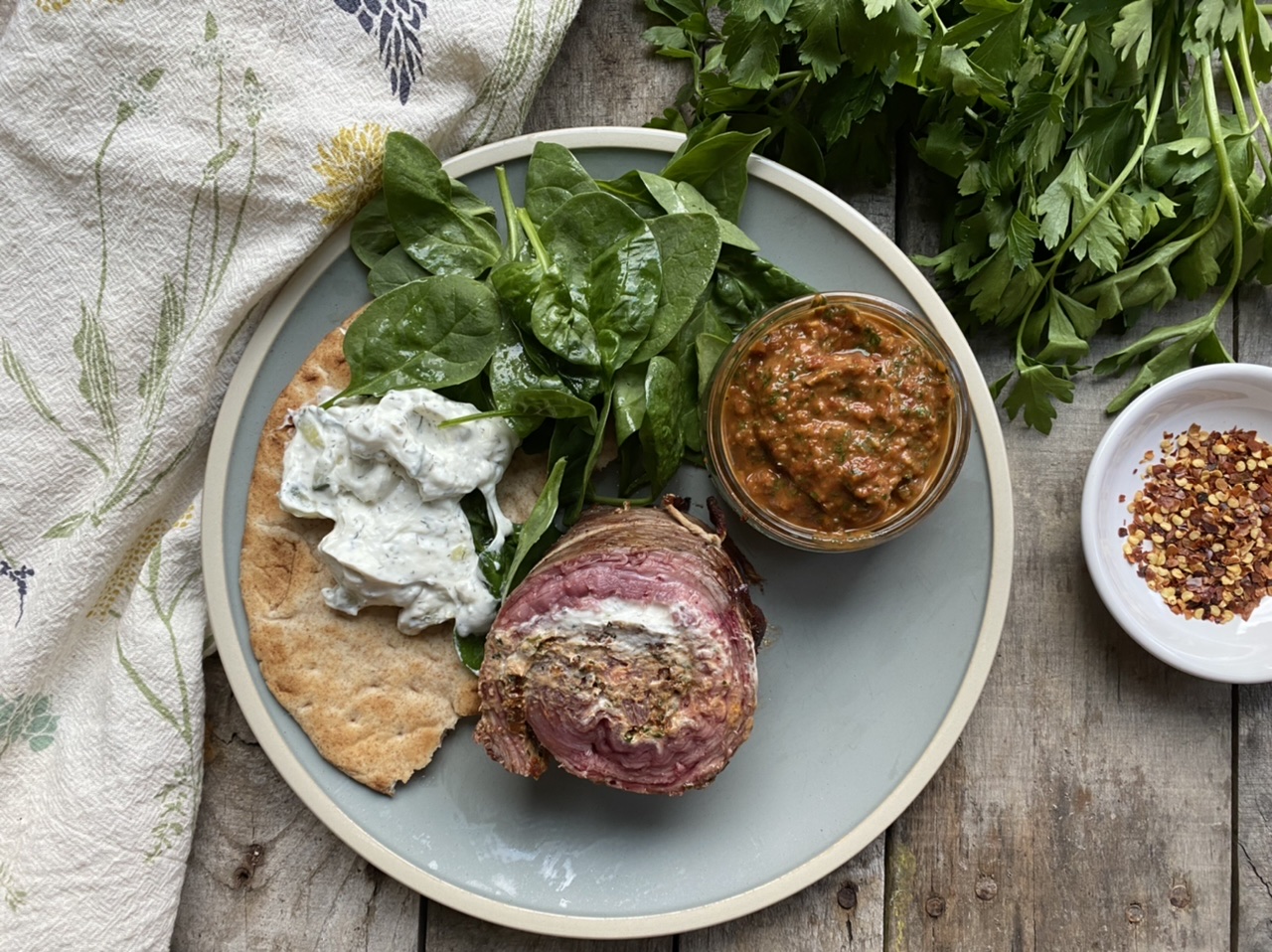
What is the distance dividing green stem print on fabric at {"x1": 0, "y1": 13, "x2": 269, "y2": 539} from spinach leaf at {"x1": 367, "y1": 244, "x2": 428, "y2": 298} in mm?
316

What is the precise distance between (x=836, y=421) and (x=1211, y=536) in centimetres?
113

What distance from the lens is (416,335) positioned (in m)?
2.19

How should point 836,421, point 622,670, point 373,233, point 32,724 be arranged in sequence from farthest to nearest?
point 32,724, point 373,233, point 836,421, point 622,670

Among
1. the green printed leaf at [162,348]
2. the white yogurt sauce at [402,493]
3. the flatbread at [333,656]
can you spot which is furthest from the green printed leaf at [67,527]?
the white yogurt sauce at [402,493]

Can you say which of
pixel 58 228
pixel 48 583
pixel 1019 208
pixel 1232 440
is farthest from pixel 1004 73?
pixel 48 583

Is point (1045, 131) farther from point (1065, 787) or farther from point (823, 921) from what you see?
point (823, 921)

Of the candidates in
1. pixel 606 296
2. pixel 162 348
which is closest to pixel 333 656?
pixel 162 348

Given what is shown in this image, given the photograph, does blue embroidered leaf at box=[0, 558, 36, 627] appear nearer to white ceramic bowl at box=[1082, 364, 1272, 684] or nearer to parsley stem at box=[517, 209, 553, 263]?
parsley stem at box=[517, 209, 553, 263]

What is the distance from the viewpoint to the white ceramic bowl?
94.0 inches

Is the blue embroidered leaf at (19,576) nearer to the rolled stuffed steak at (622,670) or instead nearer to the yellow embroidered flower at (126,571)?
the yellow embroidered flower at (126,571)

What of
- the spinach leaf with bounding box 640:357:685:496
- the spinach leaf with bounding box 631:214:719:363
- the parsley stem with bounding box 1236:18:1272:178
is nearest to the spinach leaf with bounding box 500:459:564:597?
the spinach leaf with bounding box 640:357:685:496

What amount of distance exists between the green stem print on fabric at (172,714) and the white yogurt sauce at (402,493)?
1.35 feet

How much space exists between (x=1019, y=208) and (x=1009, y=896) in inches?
66.8

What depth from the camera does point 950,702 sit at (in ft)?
7.70
